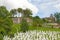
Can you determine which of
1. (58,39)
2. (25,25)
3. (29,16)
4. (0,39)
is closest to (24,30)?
(25,25)

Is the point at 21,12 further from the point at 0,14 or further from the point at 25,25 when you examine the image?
the point at 0,14

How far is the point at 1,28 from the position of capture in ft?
40.6

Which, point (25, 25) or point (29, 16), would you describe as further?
point (29, 16)

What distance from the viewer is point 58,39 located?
Answer: 595 inches

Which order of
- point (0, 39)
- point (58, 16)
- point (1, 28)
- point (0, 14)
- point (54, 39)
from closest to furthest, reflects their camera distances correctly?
1. point (0, 39)
2. point (1, 28)
3. point (0, 14)
4. point (54, 39)
5. point (58, 16)

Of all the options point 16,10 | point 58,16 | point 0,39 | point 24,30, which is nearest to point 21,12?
point 16,10

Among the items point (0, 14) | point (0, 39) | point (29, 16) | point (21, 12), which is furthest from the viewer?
point (29, 16)

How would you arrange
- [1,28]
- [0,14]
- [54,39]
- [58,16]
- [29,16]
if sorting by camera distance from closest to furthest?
[1,28] < [0,14] < [54,39] < [29,16] < [58,16]

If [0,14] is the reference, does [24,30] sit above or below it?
below

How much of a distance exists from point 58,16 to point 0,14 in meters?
61.4

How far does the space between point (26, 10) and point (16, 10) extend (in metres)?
3.46

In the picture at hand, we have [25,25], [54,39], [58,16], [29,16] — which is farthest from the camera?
[58,16]

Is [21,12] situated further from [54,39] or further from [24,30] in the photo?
[54,39]

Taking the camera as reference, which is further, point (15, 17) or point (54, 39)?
point (15, 17)
